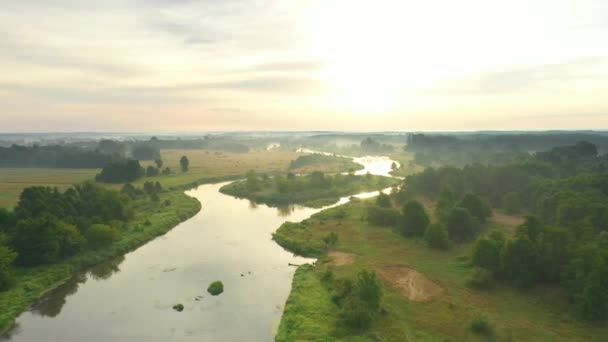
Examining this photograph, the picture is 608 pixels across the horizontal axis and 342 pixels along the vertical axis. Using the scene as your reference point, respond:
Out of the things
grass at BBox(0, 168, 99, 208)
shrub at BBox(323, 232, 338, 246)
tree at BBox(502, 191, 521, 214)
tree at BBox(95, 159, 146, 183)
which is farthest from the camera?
tree at BBox(95, 159, 146, 183)

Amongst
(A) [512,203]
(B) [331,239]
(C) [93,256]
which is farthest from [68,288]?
(A) [512,203]

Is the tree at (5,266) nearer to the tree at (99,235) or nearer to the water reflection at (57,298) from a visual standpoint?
the water reflection at (57,298)

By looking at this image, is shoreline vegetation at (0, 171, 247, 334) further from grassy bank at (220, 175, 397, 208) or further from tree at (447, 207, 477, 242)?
tree at (447, 207, 477, 242)

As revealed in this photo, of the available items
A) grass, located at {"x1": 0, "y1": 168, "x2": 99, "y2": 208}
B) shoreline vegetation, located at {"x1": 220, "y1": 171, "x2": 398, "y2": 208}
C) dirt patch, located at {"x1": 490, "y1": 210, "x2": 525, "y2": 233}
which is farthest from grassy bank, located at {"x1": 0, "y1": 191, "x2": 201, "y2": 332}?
dirt patch, located at {"x1": 490, "y1": 210, "x2": 525, "y2": 233}

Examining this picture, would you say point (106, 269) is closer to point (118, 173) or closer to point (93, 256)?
point (93, 256)

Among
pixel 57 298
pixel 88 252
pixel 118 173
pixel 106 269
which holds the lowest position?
pixel 57 298
